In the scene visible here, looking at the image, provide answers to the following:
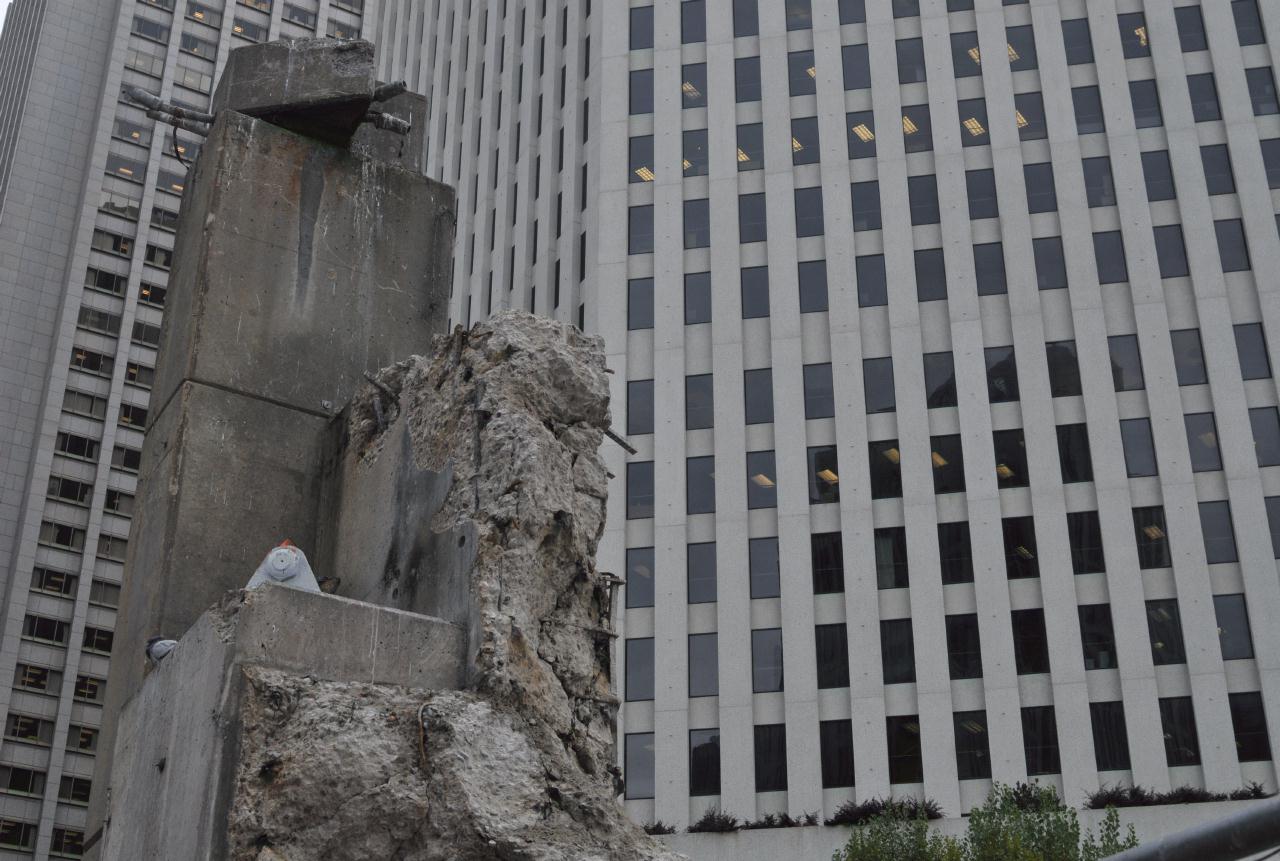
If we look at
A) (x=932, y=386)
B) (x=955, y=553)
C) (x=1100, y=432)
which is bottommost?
(x=955, y=553)

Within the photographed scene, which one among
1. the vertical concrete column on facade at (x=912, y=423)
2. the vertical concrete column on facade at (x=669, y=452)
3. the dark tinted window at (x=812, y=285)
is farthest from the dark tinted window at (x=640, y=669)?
the dark tinted window at (x=812, y=285)

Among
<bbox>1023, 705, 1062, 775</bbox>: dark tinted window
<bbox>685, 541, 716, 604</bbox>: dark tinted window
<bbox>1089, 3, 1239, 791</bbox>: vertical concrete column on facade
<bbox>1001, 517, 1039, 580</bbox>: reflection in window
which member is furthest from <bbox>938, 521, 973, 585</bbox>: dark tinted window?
<bbox>685, 541, 716, 604</bbox>: dark tinted window

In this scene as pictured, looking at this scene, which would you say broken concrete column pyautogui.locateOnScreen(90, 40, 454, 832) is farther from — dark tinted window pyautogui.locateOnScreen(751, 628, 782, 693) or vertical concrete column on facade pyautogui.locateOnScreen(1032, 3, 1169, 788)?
vertical concrete column on facade pyautogui.locateOnScreen(1032, 3, 1169, 788)

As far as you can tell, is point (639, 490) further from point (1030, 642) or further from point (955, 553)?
point (1030, 642)

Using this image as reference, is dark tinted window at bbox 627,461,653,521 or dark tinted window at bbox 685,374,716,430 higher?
dark tinted window at bbox 685,374,716,430

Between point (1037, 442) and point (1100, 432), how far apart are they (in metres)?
1.95

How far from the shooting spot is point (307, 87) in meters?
9.91

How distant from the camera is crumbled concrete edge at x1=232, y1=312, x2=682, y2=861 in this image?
6941 mm

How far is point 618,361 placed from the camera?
5334 centimetres

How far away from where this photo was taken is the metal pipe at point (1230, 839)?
12.0 feet

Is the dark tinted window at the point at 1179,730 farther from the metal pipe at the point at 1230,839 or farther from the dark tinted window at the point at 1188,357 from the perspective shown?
the metal pipe at the point at 1230,839

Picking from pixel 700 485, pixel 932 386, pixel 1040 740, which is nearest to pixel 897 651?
pixel 1040 740

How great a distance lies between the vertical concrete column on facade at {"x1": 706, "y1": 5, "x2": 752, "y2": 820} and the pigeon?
129 feet

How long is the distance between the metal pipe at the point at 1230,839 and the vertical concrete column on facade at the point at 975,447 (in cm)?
4237
